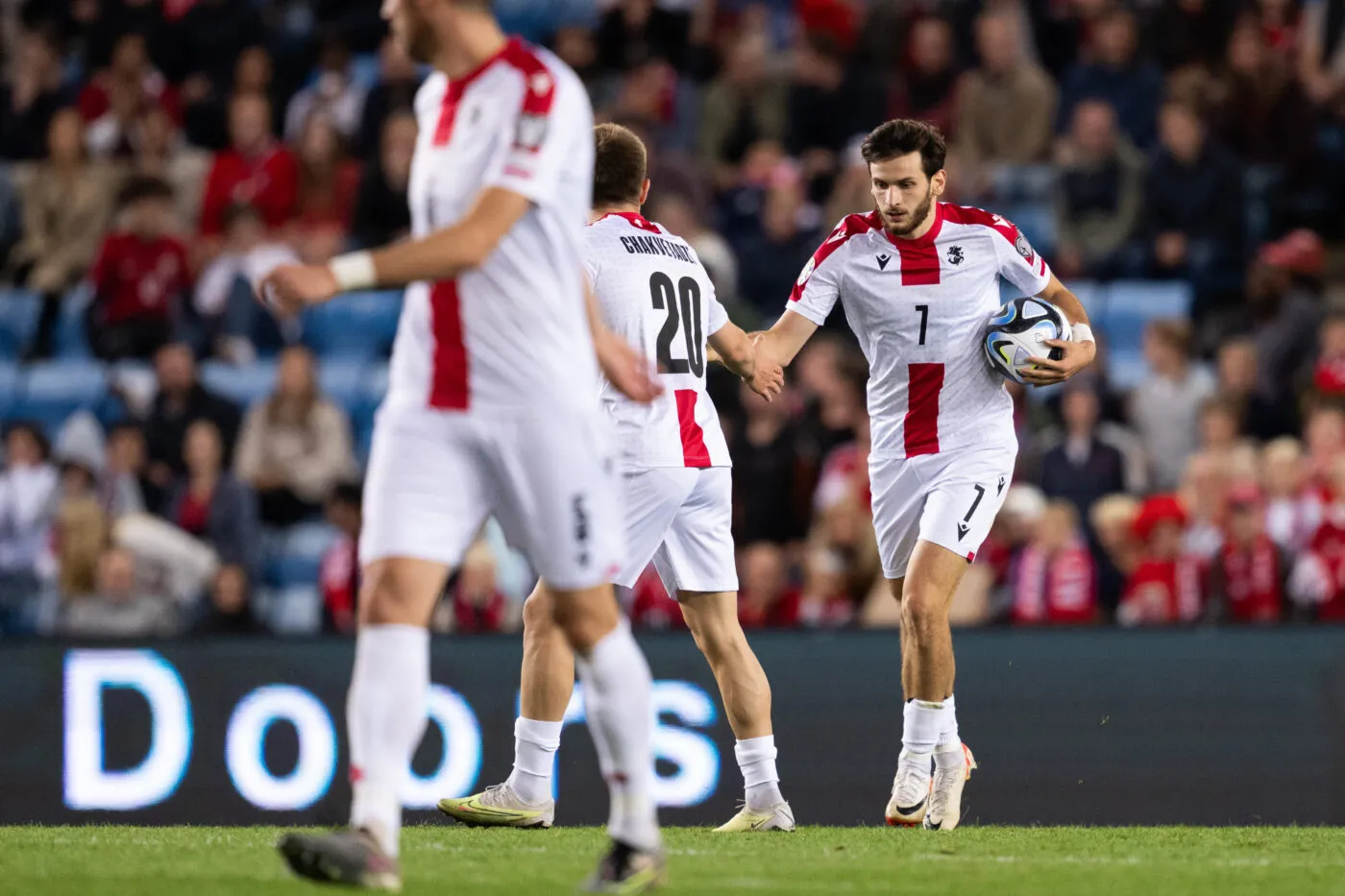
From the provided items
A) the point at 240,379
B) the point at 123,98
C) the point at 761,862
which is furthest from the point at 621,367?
the point at 123,98

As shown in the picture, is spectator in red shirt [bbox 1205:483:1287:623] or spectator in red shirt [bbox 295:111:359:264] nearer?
spectator in red shirt [bbox 1205:483:1287:623]

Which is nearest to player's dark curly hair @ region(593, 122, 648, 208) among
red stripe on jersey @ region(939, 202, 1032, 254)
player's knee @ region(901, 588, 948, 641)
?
red stripe on jersey @ region(939, 202, 1032, 254)

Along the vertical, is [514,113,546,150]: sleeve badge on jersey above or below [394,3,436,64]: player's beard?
below

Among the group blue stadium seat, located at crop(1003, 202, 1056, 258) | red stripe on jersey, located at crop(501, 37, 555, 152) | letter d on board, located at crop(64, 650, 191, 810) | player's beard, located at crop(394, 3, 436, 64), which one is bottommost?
letter d on board, located at crop(64, 650, 191, 810)

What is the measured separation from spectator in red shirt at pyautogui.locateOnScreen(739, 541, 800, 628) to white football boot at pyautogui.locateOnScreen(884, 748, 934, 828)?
10.8 ft

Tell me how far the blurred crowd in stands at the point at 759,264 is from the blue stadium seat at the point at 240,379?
83mm

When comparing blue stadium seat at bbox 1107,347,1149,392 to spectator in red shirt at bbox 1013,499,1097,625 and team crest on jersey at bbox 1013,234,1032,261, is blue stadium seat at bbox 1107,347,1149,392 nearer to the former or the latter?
spectator in red shirt at bbox 1013,499,1097,625

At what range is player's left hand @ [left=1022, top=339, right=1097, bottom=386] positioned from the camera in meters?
7.76

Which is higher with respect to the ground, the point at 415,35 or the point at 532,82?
the point at 415,35

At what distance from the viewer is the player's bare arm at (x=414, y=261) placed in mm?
4812

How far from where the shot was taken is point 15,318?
53.0ft

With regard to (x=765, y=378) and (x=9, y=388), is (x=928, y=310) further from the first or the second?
(x=9, y=388)

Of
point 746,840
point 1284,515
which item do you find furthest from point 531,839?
point 1284,515

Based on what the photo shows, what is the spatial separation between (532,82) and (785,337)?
2.93m
